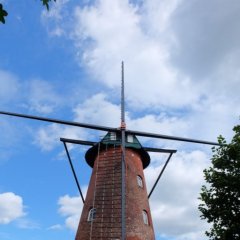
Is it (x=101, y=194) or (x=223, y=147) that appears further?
(x=101, y=194)

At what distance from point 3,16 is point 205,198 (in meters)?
11.6

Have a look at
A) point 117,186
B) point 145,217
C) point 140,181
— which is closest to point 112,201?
Answer: point 117,186

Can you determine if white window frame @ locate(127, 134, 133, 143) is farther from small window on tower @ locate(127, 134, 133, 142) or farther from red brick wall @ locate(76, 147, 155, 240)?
red brick wall @ locate(76, 147, 155, 240)

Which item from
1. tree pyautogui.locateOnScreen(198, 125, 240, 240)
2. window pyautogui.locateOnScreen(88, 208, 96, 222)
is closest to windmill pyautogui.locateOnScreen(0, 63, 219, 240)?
window pyautogui.locateOnScreen(88, 208, 96, 222)

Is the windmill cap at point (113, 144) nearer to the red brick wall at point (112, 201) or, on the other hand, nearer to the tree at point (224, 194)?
the red brick wall at point (112, 201)

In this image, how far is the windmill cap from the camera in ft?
62.1

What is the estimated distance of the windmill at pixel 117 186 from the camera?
51.7 ft

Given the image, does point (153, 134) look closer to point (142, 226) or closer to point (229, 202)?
point (142, 226)

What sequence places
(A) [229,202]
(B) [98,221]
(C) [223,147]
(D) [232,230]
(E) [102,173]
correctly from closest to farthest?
1. (D) [232,230]
2. (A) [229,202]
3. (C) [223,147]
4. (B) [98,221]
5. (E) [102,173]

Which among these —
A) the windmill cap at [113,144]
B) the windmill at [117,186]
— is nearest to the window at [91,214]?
the windmill at [117,186]

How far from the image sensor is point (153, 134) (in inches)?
797

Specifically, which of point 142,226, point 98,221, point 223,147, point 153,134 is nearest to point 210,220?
point 223,147

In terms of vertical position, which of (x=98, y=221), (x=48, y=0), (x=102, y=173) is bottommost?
(x=48, y=0)

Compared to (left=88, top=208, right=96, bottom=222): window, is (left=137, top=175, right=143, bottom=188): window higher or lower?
higher
